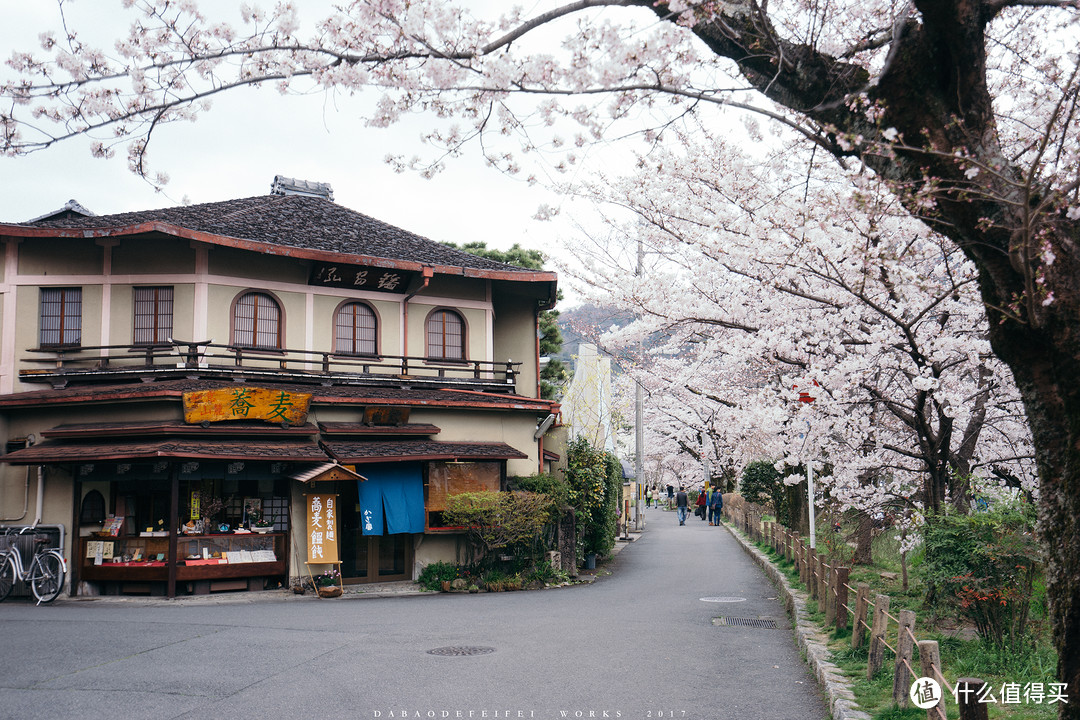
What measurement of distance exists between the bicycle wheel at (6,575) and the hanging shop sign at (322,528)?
5401mm

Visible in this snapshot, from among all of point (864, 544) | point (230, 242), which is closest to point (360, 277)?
point (230, 242)

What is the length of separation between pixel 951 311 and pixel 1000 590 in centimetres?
468

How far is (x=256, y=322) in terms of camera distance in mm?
19250

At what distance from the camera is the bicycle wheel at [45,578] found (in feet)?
50.5

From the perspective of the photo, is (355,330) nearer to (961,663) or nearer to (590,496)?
(590,496)

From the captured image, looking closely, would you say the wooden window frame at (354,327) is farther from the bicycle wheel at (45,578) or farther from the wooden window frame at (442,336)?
the bicycle wheel at (45,578)

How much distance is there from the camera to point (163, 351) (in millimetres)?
18453

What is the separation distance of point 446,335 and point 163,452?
27.4 ft

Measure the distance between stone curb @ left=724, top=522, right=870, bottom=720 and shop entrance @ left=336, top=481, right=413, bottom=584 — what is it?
8.18 metres

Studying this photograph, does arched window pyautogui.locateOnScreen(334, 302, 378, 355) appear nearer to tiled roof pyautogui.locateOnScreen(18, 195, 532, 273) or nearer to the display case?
tiled roof pyautogui.locateOnScreen(18, 195, 532, 273)

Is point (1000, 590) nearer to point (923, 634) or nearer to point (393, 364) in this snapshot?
point (923, 634)

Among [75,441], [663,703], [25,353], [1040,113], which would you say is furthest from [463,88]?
[25,353]

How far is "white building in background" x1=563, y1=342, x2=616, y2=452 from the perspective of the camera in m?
35.2

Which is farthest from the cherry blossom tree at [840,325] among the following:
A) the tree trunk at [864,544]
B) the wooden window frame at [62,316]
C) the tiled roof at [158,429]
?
the wooden window frame at [62,316]
